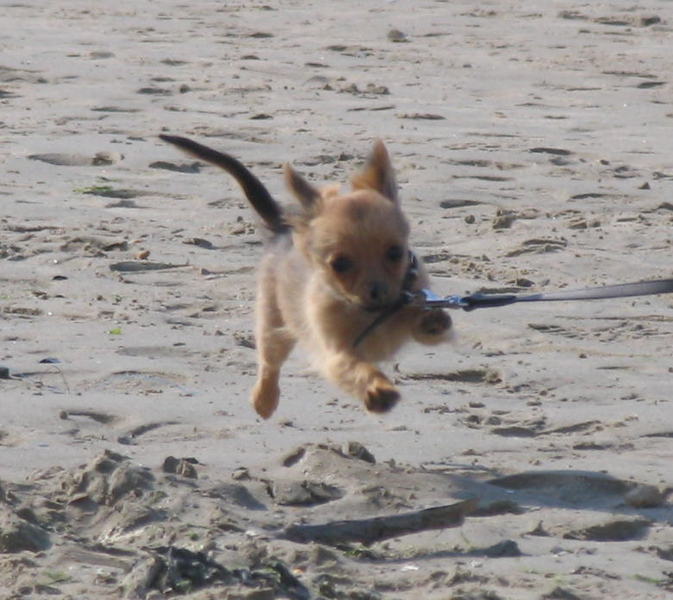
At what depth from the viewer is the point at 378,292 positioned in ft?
16.2

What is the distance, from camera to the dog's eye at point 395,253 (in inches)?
197

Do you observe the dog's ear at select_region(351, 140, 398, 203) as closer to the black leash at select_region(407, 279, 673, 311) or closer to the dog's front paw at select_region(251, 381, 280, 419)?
the black leash at select_region(407, 279, 673, 311)

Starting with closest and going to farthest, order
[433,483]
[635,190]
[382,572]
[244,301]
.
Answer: [382,572]
[433,483]
[244,301]
[635,190]

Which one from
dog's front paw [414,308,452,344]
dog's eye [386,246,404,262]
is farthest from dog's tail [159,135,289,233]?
dog's front paw [414,308,452,344]

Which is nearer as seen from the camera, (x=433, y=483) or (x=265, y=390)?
(x=433, y=483)

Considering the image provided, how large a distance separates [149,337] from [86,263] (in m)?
1.11

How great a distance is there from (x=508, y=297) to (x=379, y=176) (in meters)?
0.94

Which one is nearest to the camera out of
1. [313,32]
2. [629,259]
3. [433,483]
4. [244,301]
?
[433,483]

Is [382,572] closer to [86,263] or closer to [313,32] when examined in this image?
[86,263]

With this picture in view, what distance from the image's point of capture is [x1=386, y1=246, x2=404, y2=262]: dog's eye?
16.4ft

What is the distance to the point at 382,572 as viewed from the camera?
4105 mm

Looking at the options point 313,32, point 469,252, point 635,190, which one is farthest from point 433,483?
point 313,32

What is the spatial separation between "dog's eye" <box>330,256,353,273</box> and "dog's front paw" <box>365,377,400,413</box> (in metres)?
0.45

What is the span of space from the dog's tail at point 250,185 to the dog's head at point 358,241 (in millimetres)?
243
